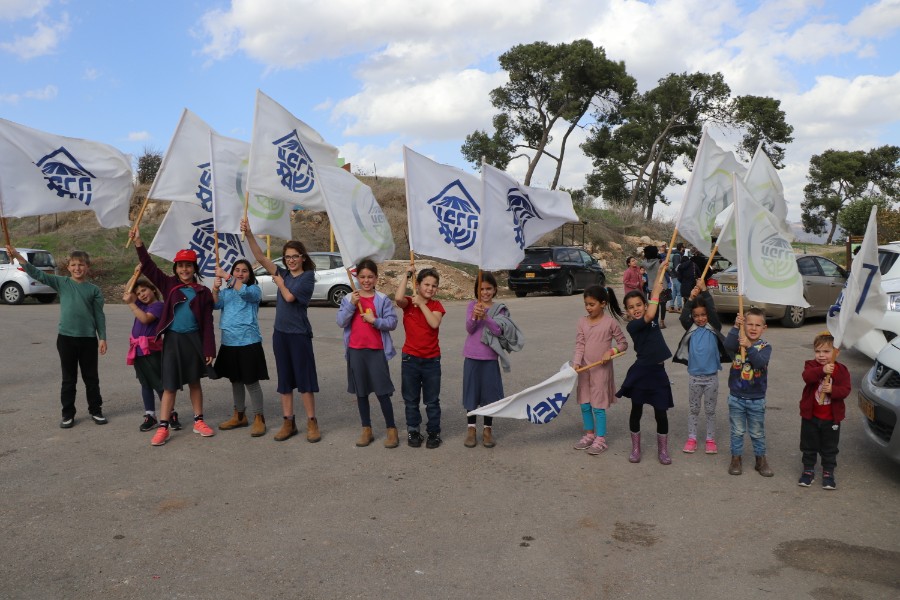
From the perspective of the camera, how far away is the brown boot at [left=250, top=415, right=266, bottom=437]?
6636mm

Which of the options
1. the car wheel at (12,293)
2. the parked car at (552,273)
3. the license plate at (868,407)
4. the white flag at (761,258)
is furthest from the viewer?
the parked car at (552,273)

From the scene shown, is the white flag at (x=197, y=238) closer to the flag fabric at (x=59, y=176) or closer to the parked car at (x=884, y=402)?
the flag fabric at (x=59, y=176)

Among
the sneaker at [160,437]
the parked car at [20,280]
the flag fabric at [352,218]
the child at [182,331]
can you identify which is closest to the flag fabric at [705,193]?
the flag fabric at [352,218]

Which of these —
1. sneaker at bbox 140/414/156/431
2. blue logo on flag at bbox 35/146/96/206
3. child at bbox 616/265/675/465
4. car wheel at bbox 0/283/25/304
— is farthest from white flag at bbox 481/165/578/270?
car wheel at bbox 0/283/25/304

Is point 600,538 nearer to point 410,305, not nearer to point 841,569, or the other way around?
point 841,569

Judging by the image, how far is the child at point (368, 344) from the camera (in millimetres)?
6242

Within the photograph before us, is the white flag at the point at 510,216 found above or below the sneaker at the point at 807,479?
above

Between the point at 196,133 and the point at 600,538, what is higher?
the point at 196,133

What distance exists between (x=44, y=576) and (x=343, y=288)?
15315 mm

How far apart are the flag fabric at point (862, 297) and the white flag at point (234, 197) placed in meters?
4.89

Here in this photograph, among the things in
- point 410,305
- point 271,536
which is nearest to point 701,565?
point 271,536

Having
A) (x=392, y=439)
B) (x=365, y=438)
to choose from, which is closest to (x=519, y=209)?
(x=392, y=439)

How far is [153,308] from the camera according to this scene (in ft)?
22.6

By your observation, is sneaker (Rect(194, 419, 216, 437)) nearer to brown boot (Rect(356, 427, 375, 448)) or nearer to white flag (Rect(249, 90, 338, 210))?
brown boot (Rect(356, 427, 375, 448))
